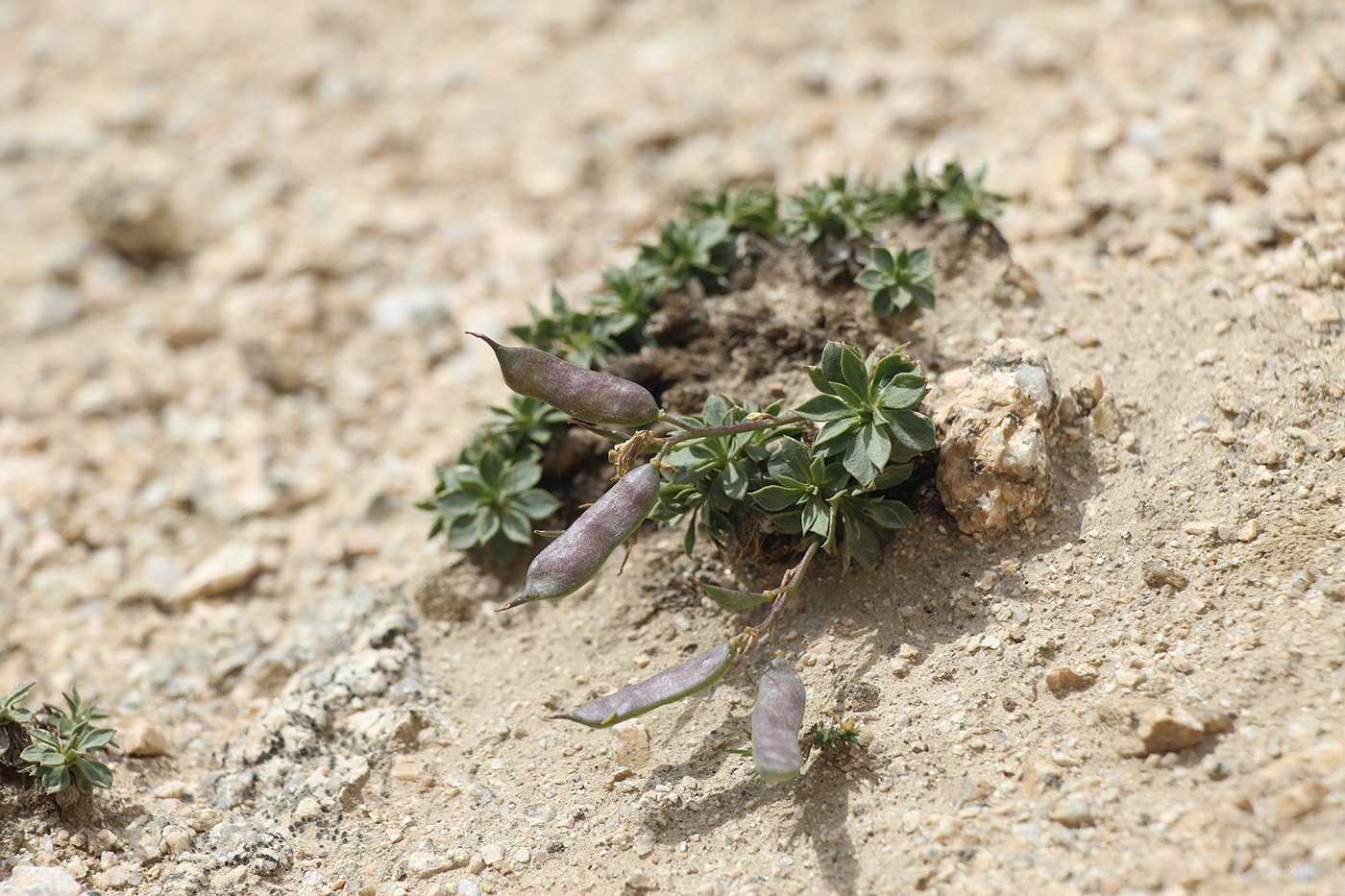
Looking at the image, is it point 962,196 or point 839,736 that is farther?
point 962,196

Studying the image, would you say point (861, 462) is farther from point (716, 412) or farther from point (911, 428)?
point (716, 412)

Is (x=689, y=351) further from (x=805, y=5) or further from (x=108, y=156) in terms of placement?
(x=108, y=156)

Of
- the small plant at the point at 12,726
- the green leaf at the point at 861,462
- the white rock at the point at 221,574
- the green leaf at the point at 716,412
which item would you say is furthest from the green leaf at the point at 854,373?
the white rock at the point at 221,574

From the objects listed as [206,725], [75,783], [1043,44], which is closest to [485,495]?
[206,725]

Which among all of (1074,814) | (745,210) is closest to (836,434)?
(1074,814)

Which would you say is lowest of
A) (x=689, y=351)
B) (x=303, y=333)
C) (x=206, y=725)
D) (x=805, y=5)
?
(x=206, y=725)

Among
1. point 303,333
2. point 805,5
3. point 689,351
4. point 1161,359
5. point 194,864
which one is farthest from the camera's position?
point 805,5
